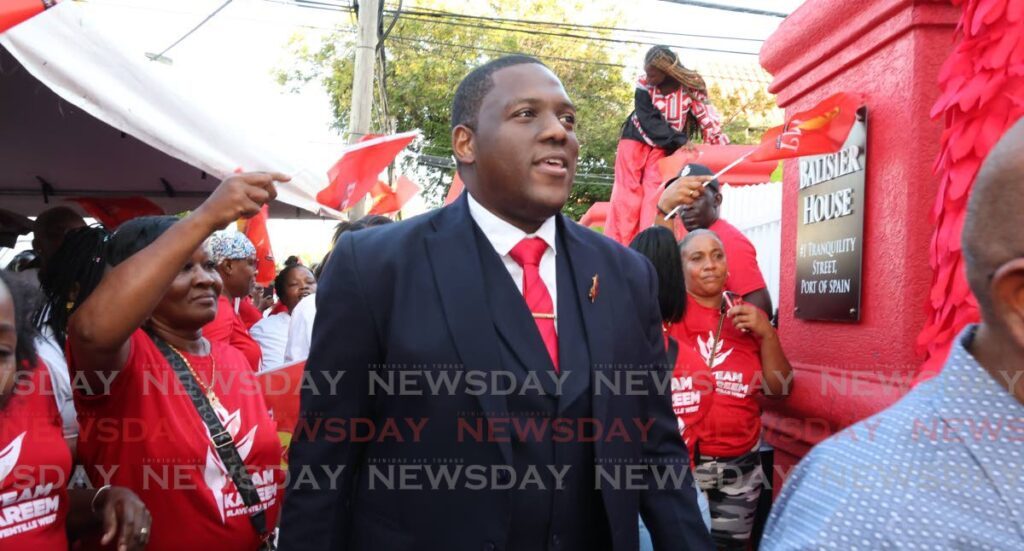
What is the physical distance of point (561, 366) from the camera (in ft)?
6.98

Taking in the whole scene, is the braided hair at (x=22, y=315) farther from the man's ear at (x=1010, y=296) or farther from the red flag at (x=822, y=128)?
the red flag at (x=822, y=128)

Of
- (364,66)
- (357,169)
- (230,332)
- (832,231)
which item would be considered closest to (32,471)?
(230,332)

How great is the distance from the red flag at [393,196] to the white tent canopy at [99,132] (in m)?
1.78

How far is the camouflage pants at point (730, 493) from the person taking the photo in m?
3.82

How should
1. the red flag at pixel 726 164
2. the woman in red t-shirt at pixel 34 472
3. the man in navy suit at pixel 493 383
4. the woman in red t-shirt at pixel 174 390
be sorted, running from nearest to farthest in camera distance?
1. the man in navy suit at pixel 493 383
2. the woman in red t-shirt at pixel 34 472
3. the woman in red t-shirt at pixel 174 390
4. the red flag at pixel 726 164

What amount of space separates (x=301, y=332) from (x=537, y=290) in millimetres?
2551

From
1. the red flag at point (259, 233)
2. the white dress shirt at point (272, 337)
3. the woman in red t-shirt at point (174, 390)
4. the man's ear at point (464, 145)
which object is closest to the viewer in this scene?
the woman in red t-shirt at point (174, 390)

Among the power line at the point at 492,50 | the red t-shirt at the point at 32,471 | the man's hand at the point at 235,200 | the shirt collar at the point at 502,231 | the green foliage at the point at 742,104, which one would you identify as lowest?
the red t-shirt at the point at 32,471

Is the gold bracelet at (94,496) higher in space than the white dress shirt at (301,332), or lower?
lower

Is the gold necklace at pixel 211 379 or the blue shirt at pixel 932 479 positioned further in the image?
the gold necklace at pixel 211 379

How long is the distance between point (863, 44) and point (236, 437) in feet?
10.4

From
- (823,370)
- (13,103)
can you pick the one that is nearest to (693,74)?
(823,370)

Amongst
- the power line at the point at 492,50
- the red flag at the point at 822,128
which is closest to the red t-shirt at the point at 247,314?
the red flag at the point at 822,128

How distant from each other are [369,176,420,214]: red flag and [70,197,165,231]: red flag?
287cm
